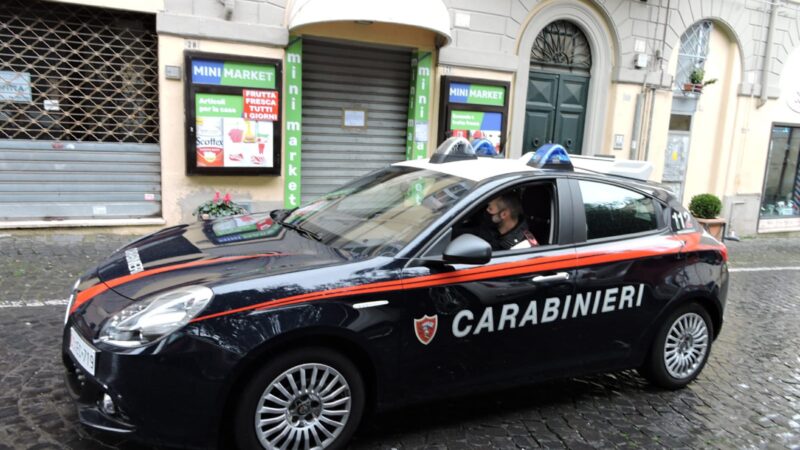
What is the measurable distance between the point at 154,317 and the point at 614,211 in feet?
9.58

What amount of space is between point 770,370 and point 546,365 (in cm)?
255

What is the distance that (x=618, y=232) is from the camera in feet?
13.0

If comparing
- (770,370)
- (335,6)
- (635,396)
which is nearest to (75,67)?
(335,6)

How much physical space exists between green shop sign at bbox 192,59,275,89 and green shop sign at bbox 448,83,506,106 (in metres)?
3.02

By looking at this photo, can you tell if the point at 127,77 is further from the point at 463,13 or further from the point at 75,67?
the point at 463,13

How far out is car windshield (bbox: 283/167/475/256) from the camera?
3.37 meters

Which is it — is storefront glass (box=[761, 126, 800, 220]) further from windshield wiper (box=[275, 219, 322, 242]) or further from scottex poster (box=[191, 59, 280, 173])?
windshield wiper (box=[275, 219, 322, 242])

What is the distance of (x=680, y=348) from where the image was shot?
4.28 meters

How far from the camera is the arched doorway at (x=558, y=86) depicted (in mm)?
10828

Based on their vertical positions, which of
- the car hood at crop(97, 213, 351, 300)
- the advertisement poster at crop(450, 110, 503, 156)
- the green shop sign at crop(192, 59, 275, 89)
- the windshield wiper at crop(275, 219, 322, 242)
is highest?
the green shop sign at crop(192, 59, 275, 89)

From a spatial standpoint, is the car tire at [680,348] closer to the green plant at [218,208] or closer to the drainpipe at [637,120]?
the green plant at [218,208]

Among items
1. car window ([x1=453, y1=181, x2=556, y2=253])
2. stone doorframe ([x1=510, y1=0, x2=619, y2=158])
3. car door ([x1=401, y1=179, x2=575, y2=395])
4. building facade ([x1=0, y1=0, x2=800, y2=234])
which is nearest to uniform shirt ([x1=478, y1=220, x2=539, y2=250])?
car window ([x1=453, y1=181, x2=556, y2=253])

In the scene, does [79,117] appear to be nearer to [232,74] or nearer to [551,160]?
[232,74]

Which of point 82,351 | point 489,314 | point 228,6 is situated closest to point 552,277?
point 489,314
